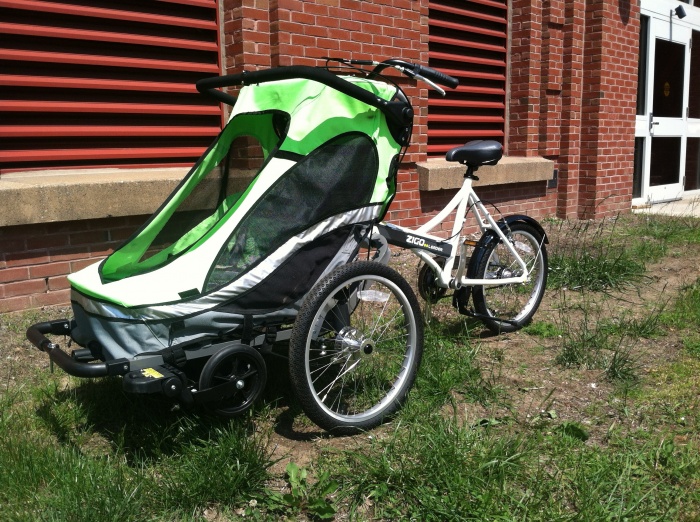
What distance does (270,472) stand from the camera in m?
2.68

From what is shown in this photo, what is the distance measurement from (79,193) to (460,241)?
8.27 ft

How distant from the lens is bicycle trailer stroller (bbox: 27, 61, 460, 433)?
264 centimetres

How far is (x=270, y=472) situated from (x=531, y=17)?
22.4 ft

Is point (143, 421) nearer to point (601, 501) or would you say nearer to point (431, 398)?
point (431, 398)

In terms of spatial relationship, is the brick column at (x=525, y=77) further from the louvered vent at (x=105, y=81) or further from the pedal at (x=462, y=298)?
the pedal at (x=462, y=298)

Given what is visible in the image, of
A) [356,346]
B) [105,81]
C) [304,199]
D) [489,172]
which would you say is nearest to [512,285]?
[356,346]

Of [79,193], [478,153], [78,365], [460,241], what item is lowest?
[78,365]

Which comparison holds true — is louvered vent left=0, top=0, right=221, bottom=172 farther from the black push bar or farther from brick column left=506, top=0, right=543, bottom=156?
brick column left=506, top=0, right=543, bottom=156

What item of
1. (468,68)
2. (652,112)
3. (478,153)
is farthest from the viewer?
(652,112)

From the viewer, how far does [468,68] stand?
7.61 metres

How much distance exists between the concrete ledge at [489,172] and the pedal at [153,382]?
168 inches

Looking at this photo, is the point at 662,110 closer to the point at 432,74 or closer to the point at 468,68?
the point at 468,68

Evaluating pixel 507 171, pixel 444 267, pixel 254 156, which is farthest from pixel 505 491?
pixel 507 171

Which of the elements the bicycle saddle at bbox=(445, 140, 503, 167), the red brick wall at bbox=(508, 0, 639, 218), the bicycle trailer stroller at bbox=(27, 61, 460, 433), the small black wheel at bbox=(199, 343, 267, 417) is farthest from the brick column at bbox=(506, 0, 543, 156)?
the small black wheel at bbox=(199, 343, 267, 417)
